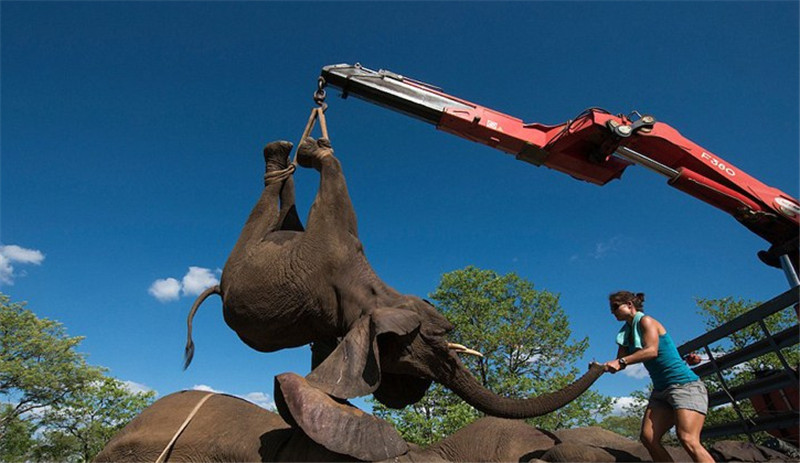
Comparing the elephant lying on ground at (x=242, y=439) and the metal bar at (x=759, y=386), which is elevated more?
the metal bar at (x=759, y=386)

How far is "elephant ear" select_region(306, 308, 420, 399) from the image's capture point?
2.68 metres

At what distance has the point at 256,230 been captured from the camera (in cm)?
370

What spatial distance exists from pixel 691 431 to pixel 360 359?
2327mm

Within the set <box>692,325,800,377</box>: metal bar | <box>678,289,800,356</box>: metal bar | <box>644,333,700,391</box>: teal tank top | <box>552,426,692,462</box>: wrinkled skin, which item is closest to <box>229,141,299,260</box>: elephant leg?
<box>552,426,692,462</box>: wrinkled skin

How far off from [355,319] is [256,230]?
111cm

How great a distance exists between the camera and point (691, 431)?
3.28m

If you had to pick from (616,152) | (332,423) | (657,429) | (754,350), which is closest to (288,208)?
(332,423)

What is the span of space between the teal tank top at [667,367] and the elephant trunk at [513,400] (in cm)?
62

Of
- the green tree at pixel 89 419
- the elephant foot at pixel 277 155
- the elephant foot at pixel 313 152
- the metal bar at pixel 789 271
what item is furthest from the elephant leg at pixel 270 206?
the green tree at pixel 89 419

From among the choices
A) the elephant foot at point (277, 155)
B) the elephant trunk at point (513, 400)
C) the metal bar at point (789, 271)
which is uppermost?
the metal bar at point (789, 271)

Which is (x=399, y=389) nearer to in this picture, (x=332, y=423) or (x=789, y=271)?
(x=332, y=423)

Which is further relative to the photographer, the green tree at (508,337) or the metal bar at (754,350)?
the green tree at (508,337)

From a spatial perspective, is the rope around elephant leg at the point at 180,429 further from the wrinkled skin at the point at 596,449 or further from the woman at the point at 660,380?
the woman at the point at 660,380

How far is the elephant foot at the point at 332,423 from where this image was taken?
241cm
